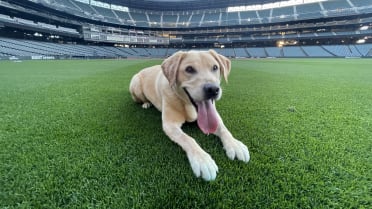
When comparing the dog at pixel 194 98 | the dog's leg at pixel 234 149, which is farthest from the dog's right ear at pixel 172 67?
the dog's leg at pixel 234 149

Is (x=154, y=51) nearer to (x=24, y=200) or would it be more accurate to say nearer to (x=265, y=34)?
(x=265, y=34)

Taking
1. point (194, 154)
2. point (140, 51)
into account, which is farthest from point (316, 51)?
point (194, 154)

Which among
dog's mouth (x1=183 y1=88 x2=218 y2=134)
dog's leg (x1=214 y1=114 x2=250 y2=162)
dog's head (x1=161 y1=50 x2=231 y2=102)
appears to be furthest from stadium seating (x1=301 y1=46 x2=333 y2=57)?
dog's leg (x1=214 y1=114 x2=250 y2=162)

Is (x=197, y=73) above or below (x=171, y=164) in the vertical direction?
above

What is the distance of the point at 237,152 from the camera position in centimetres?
165

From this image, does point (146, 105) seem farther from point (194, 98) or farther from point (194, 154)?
point (194, 154)

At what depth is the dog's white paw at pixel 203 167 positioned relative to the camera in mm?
1386

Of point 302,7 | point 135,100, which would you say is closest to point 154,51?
point 302,7

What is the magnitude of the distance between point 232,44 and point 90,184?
203 ft

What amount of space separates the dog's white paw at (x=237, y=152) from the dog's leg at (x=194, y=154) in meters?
0.22

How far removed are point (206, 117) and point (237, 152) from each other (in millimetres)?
526

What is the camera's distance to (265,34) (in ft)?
178

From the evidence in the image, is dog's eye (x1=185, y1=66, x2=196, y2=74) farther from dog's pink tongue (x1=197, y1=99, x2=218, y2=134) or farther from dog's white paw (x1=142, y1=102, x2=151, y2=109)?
dog's white paw (x1=142, y1=102, x2=151, y2=109)

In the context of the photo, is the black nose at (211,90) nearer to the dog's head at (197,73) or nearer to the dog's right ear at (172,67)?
the dog's head at (197,73)
